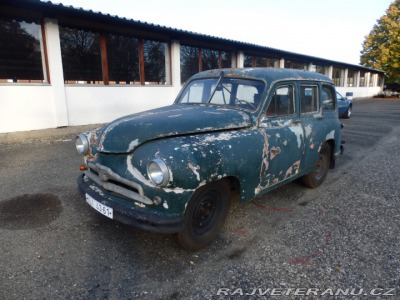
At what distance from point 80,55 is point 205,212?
8098mm

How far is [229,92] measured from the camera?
3.58 meters

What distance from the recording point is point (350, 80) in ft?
96.7

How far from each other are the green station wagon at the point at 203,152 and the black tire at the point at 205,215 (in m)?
Result: 0.01

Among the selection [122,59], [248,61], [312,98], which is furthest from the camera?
[248,61]

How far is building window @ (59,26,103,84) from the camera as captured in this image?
27.9 feet

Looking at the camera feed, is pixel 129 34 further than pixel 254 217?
Yes

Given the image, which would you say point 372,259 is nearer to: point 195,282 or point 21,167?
point 195,282

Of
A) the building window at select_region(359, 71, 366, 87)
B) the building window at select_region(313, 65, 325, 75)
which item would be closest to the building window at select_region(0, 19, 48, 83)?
the building window at select_region(313, 65, 325, 75)

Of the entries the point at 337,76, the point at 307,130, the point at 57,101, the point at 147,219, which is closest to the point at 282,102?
the point at 307,130

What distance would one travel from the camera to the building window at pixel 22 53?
751 centimetres

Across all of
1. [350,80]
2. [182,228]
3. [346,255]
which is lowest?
[346,255]

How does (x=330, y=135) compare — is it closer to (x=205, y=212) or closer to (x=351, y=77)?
(x=205, y=212)

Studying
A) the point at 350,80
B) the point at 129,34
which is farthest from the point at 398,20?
the point at 129,34

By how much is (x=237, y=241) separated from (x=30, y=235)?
231 centimetres
